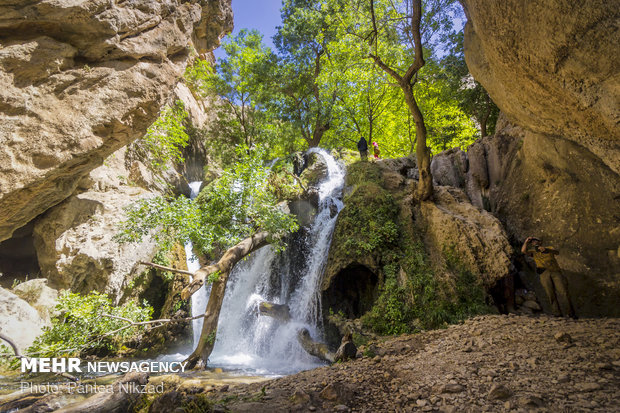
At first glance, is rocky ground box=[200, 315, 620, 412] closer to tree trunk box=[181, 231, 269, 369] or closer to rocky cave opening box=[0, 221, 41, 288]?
tree trunk box=[181, 231, 269, 369]

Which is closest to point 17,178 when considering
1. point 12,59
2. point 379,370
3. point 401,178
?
point 12,59

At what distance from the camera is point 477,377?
3.63 m

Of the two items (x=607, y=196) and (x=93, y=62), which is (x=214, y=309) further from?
(x=607, y=196)

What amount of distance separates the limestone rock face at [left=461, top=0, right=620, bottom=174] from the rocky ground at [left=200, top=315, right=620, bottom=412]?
3.10m

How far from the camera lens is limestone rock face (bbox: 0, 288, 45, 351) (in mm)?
7291

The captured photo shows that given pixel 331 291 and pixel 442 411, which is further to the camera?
pixel 331 291

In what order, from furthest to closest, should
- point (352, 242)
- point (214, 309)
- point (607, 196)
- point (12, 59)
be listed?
point (352, 242) → point (214, 309) → point (607, 196) → point (12, 59)

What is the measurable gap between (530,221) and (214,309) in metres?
9.65

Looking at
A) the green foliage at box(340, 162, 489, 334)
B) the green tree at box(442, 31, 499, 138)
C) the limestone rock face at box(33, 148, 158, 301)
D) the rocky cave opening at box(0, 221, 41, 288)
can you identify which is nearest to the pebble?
the green foliage at box(340, 162, 489, 334)

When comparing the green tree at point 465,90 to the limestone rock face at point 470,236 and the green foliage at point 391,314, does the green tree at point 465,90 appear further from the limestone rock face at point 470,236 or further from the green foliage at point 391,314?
the green foliage at point 391,314

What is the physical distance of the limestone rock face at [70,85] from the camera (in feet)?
18.6

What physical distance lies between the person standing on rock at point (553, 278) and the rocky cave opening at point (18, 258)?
16151 mm

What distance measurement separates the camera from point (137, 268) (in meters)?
10.4

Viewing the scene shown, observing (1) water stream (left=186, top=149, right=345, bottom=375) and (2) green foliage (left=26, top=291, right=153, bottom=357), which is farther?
(1) water stream (left=186, top=149, right=345, bottom=375)
